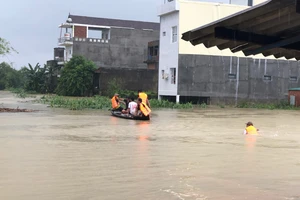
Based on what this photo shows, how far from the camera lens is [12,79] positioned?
237ft

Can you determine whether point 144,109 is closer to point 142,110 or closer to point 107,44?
point 142,110

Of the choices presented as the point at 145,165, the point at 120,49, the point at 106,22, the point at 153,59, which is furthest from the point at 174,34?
the point at 106,22

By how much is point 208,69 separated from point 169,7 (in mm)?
5581

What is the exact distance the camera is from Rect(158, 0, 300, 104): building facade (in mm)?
33031

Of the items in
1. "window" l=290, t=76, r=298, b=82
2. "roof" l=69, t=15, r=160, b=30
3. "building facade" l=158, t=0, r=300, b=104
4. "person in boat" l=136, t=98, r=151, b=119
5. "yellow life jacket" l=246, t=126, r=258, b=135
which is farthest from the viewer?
"roof" l=69, t=15, r=160, b=30

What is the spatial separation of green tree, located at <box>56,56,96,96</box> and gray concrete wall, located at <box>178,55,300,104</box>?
14.3m

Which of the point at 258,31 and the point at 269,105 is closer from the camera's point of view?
the point at 258,31

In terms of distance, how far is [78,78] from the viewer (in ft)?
144

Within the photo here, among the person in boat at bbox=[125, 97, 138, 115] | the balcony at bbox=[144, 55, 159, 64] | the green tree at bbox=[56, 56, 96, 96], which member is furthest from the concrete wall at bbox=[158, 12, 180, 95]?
the person in boat at bbox=[125, 97, 138, 115]

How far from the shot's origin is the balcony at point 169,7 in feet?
108

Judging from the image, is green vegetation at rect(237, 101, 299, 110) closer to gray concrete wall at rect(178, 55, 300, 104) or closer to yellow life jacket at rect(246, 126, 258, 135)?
gray concrete wall at rect(178, 55, 300, 104)

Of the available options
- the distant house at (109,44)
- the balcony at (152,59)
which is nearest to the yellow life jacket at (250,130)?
the balcony at (152,59)

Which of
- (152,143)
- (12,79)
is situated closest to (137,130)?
(152,143)

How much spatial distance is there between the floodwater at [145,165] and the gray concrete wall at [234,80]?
18.3 m
